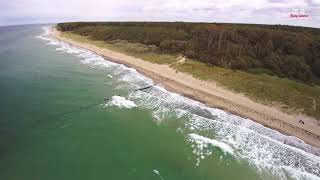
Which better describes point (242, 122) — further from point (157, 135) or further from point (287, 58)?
point (287, 58)

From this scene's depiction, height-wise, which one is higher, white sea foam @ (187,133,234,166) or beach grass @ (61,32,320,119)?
beach grass @ (61,32,320,119)

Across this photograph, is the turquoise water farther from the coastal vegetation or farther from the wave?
the coastal vegetation

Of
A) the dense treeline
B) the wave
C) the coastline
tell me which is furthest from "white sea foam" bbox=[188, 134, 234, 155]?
the dense treeline

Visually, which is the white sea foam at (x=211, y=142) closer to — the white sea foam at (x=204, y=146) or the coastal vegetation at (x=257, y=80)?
the white sea foam at (x=204, y=146)

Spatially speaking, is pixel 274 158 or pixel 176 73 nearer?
pixel 274 158

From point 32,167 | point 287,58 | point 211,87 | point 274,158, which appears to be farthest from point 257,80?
point 32,167

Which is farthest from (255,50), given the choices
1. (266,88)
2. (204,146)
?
(204,146)
